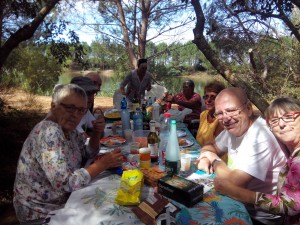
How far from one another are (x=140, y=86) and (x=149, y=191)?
13.3 ft

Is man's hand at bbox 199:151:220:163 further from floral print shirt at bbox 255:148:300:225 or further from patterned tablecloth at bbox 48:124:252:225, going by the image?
floral print shirt at bbox 255:148:300:225

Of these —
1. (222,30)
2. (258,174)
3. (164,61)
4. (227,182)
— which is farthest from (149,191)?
(164,61)

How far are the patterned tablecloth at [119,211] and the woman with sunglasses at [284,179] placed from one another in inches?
2.8

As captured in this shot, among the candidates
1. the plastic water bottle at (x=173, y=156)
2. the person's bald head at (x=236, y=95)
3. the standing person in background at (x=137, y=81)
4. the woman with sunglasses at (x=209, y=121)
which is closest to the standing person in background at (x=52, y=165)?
the plastic water bottle at (x=173, y=156)

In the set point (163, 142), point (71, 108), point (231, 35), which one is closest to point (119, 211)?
point (71, 108)

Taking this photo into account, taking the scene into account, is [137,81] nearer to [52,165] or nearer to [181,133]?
[181,133]

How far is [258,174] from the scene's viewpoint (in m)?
1.46

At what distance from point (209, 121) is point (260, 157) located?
4.14 feet

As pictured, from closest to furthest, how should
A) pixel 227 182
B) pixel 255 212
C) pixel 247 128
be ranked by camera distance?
1. pixel 227 182
2. pixel 255 212
3. pixel 247 128

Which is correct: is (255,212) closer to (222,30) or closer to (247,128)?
(247,128)

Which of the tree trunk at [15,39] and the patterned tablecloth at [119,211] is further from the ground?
the tree trunk at [15,39]

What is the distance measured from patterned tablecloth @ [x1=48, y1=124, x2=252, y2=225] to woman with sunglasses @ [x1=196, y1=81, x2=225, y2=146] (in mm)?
1217

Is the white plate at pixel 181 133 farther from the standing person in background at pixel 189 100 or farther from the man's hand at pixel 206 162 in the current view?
the standing person in background at pixel 189 100

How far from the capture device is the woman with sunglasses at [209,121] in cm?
256
